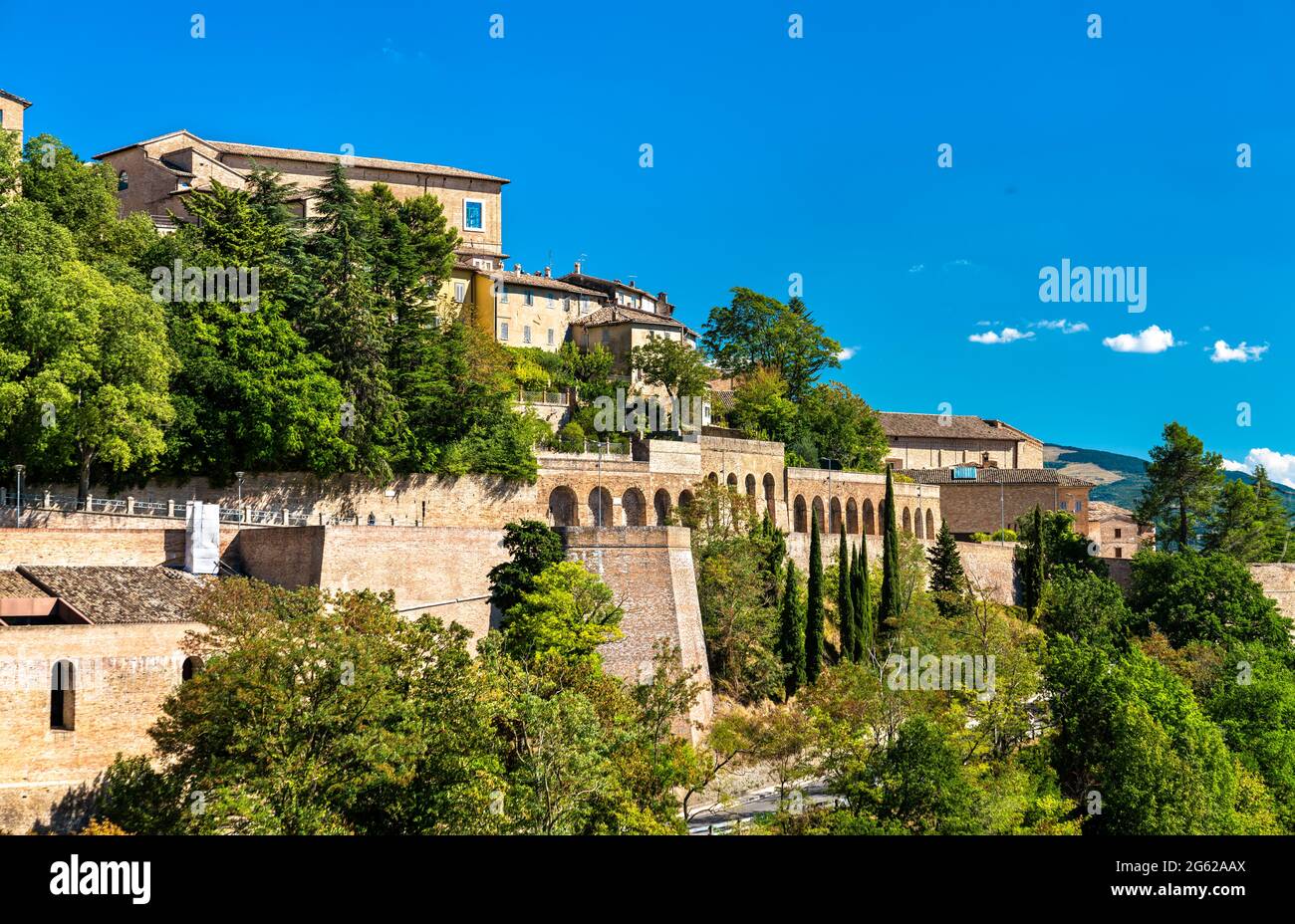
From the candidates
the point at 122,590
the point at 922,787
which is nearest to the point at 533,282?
the point at 122,590

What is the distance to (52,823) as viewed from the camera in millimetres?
24781

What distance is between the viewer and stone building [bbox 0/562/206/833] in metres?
24.9

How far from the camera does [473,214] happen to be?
A: 68.4 meters

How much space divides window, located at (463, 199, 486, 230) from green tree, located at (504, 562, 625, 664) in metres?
35.4

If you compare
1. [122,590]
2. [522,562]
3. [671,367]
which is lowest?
[122,590]

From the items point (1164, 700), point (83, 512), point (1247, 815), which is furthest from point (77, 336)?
point (1247, 815)

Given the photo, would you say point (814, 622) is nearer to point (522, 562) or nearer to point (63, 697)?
point (522, 562)

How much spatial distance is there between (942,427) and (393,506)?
55.7 metres

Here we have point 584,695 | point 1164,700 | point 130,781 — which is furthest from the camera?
point 1164,700

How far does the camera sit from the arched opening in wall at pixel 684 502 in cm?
4892

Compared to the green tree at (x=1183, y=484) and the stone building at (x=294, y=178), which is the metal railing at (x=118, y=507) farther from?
the green tree at (x=1183, y=484)

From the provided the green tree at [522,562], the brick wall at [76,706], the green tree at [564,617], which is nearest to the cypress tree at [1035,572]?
the green tree at [564,617]

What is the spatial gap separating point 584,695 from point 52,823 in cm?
1109
